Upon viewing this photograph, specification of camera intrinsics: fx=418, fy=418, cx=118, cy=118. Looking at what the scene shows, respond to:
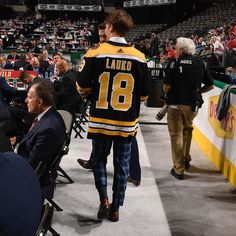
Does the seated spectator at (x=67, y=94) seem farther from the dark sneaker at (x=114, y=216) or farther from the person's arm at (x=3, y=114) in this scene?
the dark sneaker at (x=114, y=216)

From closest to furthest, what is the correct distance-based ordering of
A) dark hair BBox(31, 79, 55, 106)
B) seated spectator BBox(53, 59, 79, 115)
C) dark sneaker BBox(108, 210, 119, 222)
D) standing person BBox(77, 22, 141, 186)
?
dark hair BBox(31, 79, 55, 106) → dark sneaker BBox(108, 210, 119, 222) → standing person BBox(77, 22, 141, 186) → seated spectator BBox(53, 59, 79, 115)

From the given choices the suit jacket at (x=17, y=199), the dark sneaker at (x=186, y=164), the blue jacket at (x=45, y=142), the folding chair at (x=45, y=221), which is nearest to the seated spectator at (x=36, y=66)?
the dark sneaker at (x=186, y=164)

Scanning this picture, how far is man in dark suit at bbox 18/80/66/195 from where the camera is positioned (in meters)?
2.79

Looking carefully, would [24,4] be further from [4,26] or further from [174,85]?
[174,85]

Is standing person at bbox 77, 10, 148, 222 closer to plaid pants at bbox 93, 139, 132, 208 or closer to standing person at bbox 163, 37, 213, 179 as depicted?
plaid pants at bbox 93, 139, 132, 208

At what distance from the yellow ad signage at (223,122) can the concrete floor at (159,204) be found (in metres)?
0.45

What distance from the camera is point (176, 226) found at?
3.34 m

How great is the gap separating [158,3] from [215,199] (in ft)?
72.9

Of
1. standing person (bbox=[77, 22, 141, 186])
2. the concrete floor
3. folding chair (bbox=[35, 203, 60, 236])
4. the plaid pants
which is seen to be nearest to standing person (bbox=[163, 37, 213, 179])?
the concrete floor

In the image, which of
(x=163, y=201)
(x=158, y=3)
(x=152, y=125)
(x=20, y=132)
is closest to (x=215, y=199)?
(x=163, y=201)

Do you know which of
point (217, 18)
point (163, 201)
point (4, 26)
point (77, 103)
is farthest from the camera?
point (4, 26)

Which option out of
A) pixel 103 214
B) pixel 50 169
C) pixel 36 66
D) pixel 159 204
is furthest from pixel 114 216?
pixel 36 66

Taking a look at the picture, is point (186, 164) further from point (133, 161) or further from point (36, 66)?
point (36, 66)

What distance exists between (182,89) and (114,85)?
1.34 metres
